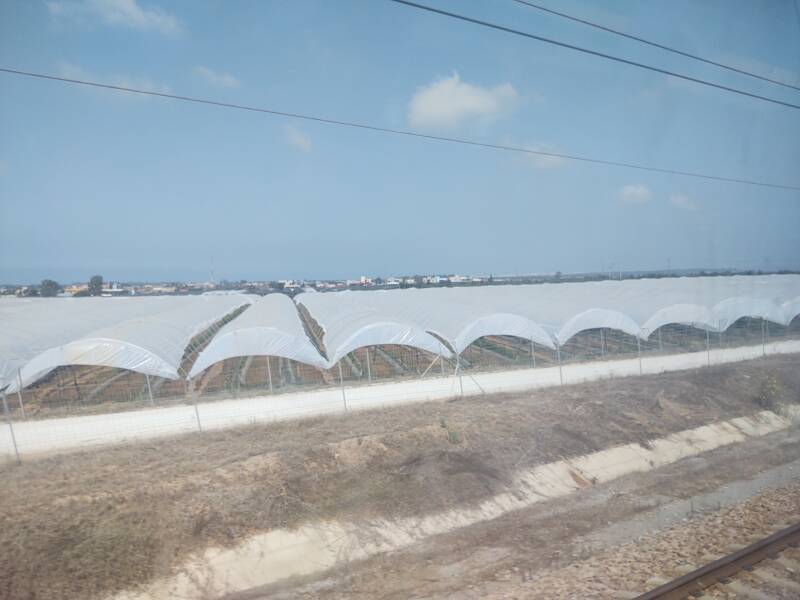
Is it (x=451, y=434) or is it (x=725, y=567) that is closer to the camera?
(x=725, y=567)

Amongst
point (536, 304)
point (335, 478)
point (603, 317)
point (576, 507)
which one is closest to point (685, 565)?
point (576, 507)

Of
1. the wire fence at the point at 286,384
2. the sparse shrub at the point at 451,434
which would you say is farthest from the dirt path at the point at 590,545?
the wire fence at the point at 286,384

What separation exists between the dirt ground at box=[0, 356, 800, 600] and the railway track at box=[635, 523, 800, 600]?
88.3 inches

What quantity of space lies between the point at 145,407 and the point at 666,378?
1469 cm

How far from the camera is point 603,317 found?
16.4 meters

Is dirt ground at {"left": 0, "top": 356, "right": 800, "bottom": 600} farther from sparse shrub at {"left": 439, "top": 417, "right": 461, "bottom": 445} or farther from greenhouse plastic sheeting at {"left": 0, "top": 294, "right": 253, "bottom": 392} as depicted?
greenhouse plastic sheeting at {"left": 0, "top": 294, "right": 253, "bottom": 392}

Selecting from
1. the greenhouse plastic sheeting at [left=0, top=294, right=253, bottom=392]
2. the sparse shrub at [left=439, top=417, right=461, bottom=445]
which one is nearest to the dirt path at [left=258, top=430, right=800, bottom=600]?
the sparse shrub at [left=439, top=417, right=461, bottom=445]

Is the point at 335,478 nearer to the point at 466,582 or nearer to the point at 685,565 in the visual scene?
the point at 466,582

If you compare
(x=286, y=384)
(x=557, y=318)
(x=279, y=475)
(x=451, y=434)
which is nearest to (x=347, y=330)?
(x=286, y=384)

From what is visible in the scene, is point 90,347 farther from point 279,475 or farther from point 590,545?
point 590,545

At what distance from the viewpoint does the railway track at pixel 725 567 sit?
447cm

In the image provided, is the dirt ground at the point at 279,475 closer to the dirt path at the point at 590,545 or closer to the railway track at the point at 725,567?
the dirt path at the point at 590,545

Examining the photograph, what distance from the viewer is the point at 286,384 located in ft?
47.0

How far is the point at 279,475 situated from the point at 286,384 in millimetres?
7050
